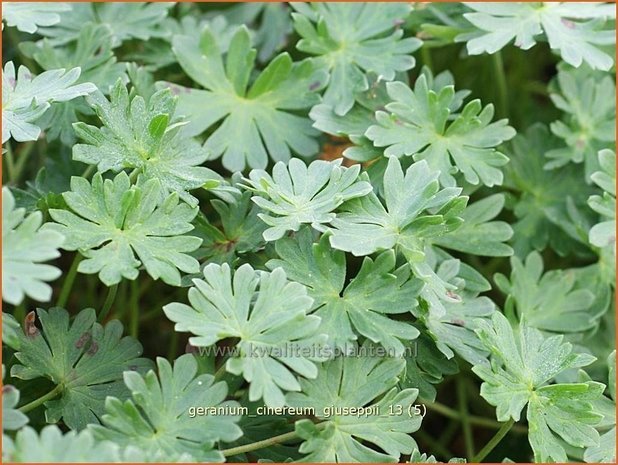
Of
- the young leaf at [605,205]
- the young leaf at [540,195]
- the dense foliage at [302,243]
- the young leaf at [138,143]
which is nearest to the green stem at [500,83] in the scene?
the dense foliage at [302,243]

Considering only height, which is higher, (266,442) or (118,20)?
(118,20)

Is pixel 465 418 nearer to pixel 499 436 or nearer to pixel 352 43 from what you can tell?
pixel 499 436

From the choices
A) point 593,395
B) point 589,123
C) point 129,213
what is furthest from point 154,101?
point 589,123

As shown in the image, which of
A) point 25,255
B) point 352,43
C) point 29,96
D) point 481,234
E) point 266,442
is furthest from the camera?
point 352,43

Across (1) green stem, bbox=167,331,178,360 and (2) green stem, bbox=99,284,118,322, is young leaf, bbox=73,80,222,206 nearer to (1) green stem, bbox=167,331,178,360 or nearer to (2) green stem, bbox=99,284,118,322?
(2) green stem, bbox=99,284,118,322

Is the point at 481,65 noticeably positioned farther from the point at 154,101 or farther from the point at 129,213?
the point at 129,213

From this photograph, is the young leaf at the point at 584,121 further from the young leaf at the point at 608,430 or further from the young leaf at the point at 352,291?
the young leaf at the point at 352,291

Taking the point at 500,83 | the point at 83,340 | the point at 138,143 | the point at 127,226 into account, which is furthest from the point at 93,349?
the point at 500,83

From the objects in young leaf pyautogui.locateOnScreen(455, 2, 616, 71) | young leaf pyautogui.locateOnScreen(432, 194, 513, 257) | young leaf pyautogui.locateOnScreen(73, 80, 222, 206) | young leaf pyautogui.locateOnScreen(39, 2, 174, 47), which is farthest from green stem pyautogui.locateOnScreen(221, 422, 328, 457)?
young leaf pyautogui.locateOnScreen(39, 2, 174, 47)
